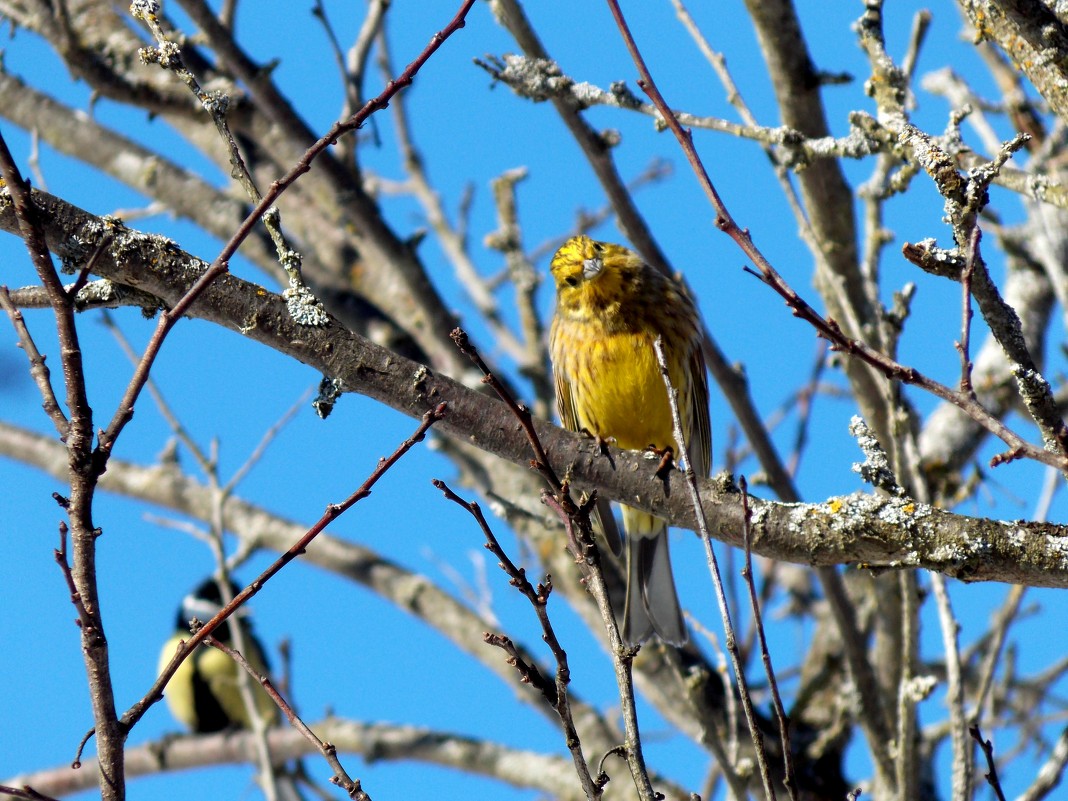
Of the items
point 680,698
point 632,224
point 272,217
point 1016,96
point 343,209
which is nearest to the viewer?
point 272,217

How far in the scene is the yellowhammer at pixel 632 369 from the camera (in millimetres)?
4535

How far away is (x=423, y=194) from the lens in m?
8.40

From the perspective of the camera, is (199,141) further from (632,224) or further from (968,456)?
A: (968,456)

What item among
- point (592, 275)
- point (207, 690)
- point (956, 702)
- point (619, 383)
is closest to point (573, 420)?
point (619, 383)

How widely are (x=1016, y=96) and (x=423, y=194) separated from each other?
4192mm

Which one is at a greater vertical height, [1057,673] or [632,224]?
[632,224]

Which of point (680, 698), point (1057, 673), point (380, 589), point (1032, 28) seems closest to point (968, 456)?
point (1057, 673)

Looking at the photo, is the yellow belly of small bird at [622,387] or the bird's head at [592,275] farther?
the bird's head at [592,275]

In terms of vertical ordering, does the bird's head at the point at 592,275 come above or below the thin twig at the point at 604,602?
above

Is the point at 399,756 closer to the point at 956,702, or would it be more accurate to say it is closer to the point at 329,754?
the point at 956,702

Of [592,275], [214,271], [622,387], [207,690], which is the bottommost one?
[214,271]

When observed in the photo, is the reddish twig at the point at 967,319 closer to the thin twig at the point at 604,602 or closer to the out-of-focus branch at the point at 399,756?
the thin twig at the point at 604,602

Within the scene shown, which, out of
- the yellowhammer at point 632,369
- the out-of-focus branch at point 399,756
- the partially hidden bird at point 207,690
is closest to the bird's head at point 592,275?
the yellowhammer at point 632,369

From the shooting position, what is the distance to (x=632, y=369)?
4523 mm
